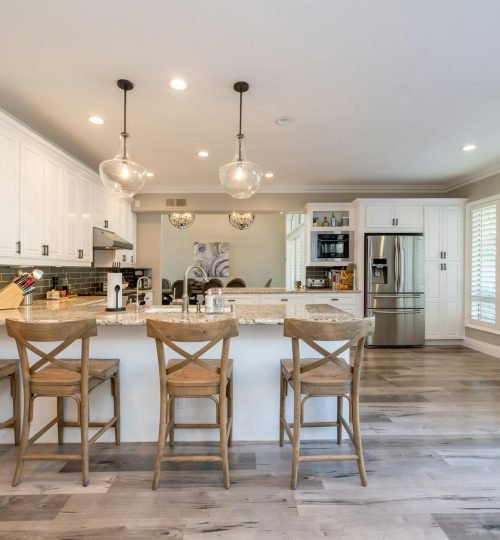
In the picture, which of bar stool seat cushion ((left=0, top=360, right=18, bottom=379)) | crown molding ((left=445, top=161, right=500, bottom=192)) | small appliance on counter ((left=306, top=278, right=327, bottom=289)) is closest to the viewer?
bar stool seat cushion ((left=0, top=360, right=18, bottom=379))

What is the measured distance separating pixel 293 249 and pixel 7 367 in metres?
6.61

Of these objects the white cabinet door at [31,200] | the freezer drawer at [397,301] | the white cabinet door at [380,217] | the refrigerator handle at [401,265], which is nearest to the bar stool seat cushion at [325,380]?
the white cabinet door at [31,200]

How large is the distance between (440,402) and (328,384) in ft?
6.14

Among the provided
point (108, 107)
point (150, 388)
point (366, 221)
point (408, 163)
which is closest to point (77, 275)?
point (108, 107)

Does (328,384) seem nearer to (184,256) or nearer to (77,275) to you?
(77,275)

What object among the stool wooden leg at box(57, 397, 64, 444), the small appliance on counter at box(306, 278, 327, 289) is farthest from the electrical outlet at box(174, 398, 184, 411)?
the small appliance on counter at box(306, 278, 327, 289)

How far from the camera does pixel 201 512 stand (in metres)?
1.67

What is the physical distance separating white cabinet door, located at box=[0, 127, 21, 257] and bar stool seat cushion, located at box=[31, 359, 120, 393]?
4.00ft

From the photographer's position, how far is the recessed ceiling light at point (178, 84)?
246 centimetres

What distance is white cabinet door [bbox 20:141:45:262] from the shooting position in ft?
9.46

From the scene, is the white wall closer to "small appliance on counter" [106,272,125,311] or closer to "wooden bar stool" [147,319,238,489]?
"small appliance on counter" [106,272,125,311]

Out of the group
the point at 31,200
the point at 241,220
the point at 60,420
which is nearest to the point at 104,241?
the point at 31,200

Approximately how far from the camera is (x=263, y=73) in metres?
2.36

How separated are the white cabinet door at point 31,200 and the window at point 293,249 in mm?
4745
